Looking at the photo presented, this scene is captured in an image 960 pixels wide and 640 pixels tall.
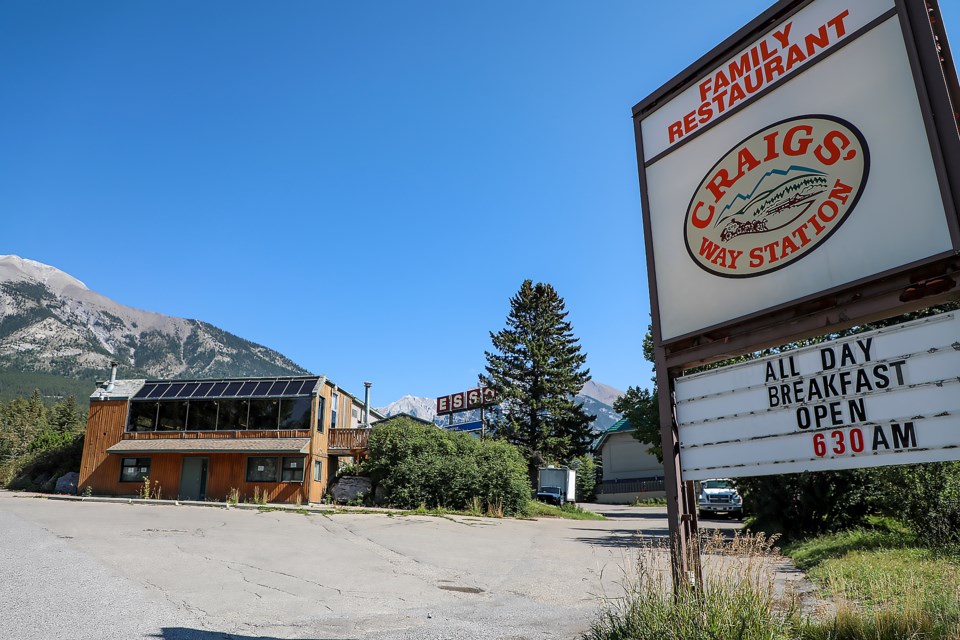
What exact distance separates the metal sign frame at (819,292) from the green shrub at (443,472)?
72.7 ft

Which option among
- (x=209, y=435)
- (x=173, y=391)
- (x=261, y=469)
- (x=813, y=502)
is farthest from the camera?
(x=173, y=391)

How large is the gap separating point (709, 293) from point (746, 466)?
5.48ft

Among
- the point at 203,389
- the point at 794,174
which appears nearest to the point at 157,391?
the point at 203,389

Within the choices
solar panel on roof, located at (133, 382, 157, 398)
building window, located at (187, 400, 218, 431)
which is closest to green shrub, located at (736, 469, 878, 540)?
building window, located at (187, 400, 218, 431)

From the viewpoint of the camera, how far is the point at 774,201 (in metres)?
5.31

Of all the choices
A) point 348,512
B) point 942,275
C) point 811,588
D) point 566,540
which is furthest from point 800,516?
point 348,512

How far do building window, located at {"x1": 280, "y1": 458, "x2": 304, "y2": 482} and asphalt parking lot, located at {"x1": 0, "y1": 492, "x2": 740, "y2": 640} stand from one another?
40.9ft

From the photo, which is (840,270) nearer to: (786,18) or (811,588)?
(786,18)

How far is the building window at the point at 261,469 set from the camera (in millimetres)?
30609

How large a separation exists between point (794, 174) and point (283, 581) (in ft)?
30.5

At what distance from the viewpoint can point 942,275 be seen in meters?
4.28

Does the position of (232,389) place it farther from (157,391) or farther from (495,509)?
(495,509)

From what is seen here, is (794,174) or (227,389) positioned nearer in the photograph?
(794,174)

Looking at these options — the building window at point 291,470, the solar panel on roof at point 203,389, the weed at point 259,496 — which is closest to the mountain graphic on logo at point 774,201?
the weed at point 259,496
